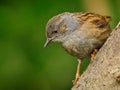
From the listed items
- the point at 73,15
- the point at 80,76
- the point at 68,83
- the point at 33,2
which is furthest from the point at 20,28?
the point at 80,76

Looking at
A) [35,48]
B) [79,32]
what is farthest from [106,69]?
[35,48]

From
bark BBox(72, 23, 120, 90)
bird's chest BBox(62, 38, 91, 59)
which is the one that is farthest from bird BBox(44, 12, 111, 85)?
bark BBox(72, 23, 120, 90)

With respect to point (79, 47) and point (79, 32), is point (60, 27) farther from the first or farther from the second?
point (79, 47)

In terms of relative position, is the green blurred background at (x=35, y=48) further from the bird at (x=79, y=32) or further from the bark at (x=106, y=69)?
the bark at (x=106, y=69)

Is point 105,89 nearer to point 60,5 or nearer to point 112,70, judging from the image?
point 112,70

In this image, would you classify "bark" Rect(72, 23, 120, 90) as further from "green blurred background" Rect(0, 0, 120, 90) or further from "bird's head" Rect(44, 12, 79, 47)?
"green blurred background" Rect(0, 0, 120, 90)
